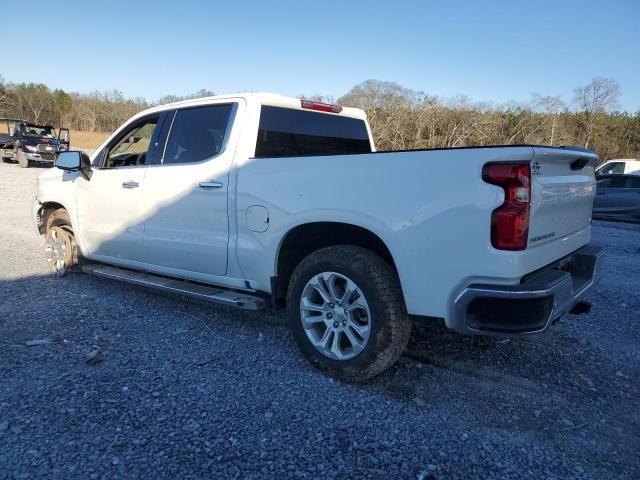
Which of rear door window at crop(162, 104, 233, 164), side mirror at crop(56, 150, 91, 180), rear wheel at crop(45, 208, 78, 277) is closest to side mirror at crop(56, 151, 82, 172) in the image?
side mirror at crop(56, 150, 91, 180)

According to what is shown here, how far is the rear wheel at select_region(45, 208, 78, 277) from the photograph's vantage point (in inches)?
209

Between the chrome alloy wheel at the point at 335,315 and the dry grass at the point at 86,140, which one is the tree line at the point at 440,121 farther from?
the dry grass at the point at 86,140

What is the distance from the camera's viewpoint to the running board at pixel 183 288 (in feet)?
11.5

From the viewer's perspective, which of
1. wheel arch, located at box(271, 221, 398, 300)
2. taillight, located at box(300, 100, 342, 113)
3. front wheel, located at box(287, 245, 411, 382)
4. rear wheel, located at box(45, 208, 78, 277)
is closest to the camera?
front wheel, located at box(287, 245, 411, 382)

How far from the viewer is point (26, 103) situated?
50312 mm

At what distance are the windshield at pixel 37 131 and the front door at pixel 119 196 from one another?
22.9m

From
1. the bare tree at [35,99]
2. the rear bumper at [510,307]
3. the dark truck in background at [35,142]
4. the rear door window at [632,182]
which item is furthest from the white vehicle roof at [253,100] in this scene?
the bare tree at [35,99]

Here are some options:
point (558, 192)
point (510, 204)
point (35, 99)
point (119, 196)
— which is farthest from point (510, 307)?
point (35, 99)

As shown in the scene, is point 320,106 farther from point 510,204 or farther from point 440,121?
point 440,121

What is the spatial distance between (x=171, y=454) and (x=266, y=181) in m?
1.83

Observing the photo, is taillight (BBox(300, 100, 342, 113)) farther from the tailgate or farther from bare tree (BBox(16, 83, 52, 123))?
bare tree (BBox(16, 83, 52, 123))

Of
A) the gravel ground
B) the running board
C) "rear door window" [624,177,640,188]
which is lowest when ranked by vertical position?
the gravel ground

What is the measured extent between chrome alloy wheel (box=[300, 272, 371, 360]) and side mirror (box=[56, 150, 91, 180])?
296 cm

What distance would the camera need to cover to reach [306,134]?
13.8 ft
